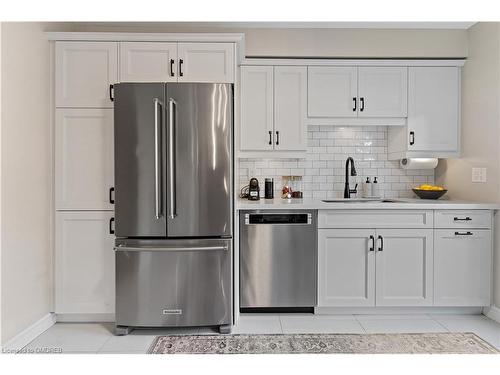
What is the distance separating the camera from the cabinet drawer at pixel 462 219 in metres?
3.12

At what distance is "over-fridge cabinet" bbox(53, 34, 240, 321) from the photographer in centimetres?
290

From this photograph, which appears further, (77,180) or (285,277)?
(285,277)

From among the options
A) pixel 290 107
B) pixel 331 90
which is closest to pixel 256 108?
pixel 290 107

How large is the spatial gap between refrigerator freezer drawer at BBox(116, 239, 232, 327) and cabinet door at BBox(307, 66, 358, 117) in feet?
5.29

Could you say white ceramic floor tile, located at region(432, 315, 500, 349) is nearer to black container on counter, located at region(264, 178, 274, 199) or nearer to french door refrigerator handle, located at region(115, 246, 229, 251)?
black container on counter, located at region(264, 178, 274, 199)

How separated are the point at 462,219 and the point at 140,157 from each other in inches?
103

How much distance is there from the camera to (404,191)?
388 centimetres

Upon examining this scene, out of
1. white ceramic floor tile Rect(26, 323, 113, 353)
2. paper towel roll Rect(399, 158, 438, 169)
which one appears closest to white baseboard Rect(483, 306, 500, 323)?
paper towel roll Rect(399, 158, 438, 169)

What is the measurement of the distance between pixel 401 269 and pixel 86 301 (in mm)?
2544

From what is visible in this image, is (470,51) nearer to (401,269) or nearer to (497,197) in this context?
(497,197)

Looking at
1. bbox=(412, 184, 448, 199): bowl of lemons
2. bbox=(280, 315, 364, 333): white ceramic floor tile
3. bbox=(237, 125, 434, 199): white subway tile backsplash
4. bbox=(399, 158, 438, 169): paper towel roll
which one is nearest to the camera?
bbox=(280, 315, 364, 333): white ceramic floor tile

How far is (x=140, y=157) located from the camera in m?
2.71

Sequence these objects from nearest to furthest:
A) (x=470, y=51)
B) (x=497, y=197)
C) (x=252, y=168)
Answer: (x=497, y=197)
(x=470, y=51)
(x=252, y=168)

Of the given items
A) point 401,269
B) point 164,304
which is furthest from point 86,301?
point 401,269
